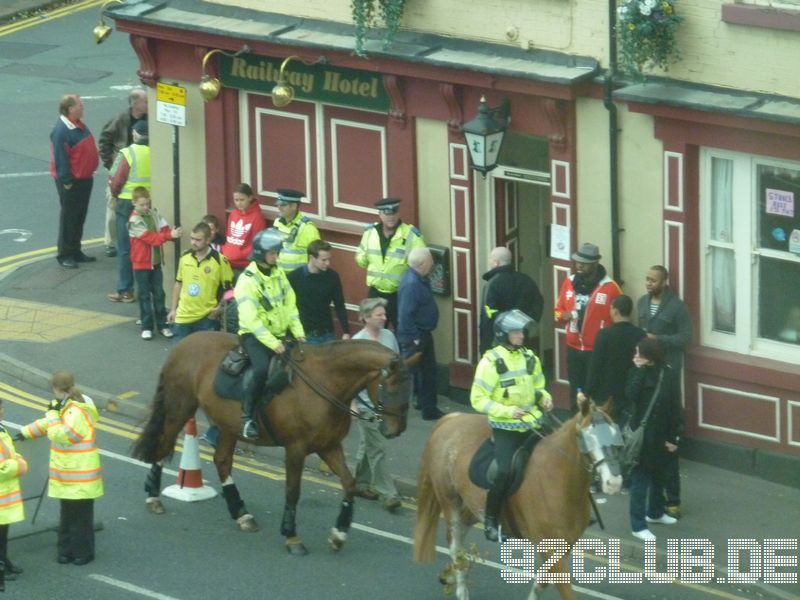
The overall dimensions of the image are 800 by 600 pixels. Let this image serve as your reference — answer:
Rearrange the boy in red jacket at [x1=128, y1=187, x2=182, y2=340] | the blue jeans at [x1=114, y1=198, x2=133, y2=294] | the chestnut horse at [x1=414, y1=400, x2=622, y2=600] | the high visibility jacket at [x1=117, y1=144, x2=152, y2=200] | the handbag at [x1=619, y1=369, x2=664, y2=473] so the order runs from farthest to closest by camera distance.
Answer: the high visibility jacket at [x1=117, y1=144, x2=152, y2=200] < the blue jeans at [x1=114, y1=198, x2=133, y2=294] < the boy in red jacket at [x1=128, y1=187, x2=182, y2=340] < the handbag at [x1=619, y1=369, x2=664, y2=473] < the chestnut horse at [x1=414, y1=400, x2=622, y2=600]

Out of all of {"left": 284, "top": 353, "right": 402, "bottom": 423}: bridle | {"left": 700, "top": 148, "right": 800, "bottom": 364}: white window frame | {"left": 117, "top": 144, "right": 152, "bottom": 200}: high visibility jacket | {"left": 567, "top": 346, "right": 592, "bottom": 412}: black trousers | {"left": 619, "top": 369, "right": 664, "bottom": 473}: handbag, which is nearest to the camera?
{"left": 284, "top": 353, "right": 402, "bottom": 423}: bridle

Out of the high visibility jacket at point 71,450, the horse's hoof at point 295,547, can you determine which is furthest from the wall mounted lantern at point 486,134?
the high visibility jacket at point 71,450

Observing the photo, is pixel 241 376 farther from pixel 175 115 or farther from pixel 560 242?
pixel 175 115

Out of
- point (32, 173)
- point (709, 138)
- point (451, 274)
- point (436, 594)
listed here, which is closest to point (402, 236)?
point (451, 274)

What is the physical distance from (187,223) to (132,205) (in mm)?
708

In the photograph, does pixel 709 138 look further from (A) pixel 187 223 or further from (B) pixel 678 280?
(A) pixel 187 223

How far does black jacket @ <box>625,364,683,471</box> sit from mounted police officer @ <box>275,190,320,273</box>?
5043 millimetres

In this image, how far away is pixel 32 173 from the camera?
90.1 feet

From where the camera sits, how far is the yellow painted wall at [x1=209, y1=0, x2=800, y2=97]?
15.8 meters

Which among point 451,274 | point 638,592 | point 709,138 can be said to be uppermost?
point 709,138

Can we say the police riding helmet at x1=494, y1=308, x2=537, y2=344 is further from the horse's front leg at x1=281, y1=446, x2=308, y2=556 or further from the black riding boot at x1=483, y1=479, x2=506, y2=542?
the horse's front leg at x1=281, y1=446, x2=308, y2=556

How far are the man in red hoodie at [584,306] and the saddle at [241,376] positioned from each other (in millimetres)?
3307

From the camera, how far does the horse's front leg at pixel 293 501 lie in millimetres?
14969

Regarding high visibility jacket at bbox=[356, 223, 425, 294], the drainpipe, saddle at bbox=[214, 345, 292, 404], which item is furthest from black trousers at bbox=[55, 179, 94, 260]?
the drainpipe
